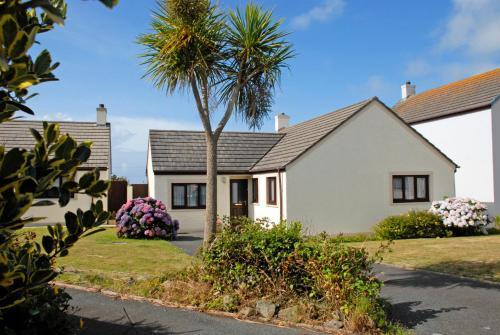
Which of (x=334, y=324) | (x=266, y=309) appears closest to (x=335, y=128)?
(x=266, y=309)

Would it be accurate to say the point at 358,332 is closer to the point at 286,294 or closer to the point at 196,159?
the point at 286,294

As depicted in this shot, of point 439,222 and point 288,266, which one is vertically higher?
point 288,266

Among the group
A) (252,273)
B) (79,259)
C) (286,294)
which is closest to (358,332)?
(286,294)

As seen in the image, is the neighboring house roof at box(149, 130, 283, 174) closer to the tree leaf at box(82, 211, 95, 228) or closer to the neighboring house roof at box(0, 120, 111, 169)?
the neighboring house roof at box(0, 120, 111, 169)

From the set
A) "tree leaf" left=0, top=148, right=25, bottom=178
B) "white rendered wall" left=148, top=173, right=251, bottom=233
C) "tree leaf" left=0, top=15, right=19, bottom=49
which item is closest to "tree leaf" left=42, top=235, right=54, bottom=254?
"tree leaf" left=0, top=148, right=25, bottom=178

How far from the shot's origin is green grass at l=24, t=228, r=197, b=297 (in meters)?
8.46

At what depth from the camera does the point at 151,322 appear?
21.4ft

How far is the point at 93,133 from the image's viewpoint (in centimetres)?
2781

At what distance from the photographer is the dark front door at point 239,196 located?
76.9 ft

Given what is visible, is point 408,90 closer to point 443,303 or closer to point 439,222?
point 439,222

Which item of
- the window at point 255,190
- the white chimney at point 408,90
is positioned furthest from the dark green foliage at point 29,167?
the white chimney at point 408,90

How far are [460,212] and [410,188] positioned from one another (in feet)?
8.42

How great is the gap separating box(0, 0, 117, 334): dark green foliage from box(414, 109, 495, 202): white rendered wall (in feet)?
78.4

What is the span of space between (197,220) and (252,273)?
14.8m
